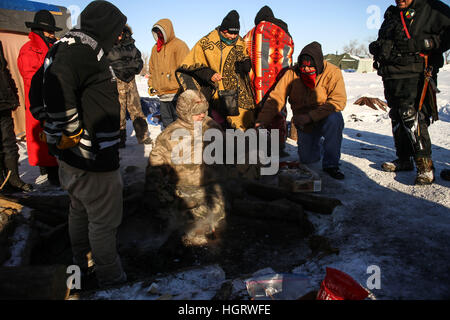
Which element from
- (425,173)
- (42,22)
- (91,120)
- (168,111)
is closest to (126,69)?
(168,111)

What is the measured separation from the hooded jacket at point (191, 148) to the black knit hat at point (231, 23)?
5.48 ft

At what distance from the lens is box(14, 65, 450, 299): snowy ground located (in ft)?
6.24

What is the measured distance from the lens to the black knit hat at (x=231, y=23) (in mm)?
4344

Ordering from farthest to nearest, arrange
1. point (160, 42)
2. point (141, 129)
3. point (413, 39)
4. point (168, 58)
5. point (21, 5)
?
point (21, 5) → point (141, 129) → point (160, 42) → point (168, 58) → point (413, 39)

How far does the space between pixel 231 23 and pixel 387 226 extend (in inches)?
137

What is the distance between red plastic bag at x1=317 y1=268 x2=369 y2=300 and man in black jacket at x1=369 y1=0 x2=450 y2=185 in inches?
110

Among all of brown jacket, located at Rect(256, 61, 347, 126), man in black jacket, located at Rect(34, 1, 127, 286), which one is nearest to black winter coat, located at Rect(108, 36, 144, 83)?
brown jacket, located at Rect(256, 61, 347, 126)

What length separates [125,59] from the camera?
5797 millimetres

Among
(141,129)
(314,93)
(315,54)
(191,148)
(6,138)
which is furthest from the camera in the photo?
(141,129)

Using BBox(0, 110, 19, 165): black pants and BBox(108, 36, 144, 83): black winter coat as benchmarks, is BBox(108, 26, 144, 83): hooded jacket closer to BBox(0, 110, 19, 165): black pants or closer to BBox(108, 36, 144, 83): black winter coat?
BBox(108, 36, 144, 83): black winter coat

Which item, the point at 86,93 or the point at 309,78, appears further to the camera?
the point at 309,78

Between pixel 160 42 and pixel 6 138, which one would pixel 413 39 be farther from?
pixel 6 138

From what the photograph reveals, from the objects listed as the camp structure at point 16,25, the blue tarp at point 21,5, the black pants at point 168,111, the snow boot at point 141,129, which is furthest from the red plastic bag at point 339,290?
the blue tarp at point 21,5
